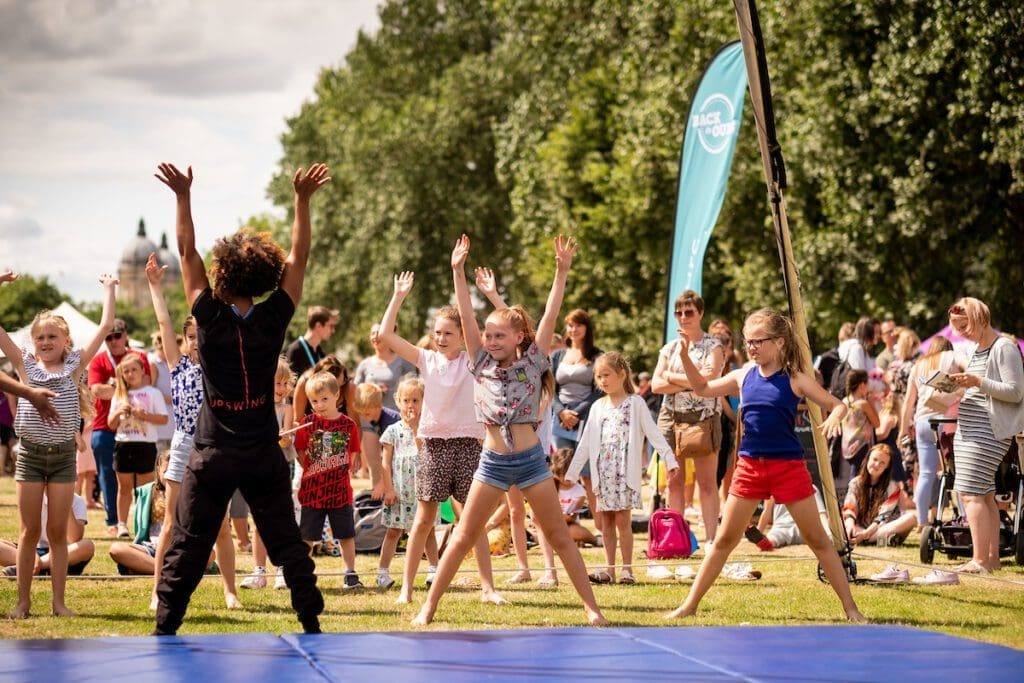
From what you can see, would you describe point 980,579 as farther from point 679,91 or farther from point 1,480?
point 679,91

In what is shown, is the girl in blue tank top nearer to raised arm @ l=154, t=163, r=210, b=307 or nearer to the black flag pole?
the black flag pole

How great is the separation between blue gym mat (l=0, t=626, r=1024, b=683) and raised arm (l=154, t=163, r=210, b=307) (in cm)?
178

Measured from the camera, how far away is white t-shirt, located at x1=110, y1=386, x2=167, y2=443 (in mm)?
13070

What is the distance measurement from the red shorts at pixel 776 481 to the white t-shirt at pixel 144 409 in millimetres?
7384

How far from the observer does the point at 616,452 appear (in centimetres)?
989

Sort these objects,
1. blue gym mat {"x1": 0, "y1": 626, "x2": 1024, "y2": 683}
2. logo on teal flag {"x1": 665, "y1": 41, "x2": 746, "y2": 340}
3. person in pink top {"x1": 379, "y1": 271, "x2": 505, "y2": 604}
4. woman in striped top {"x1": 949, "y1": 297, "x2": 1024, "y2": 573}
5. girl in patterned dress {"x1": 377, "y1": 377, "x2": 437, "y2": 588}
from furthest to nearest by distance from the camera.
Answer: logo on teal flag {"x1": 665, "y1": 41, "x2": 746, "y2": 340}
girl in patterned dress {"x1": 377, "y1": 377, "x2": 437, "y2": 588}
woman in striped top {"x1": 949, "y1": 297, "x2": 1024, "y2": 573}
person in pink top {"x1": 379, "y1": 271, "x2": 505, "y2": 604}
blue gym mat {"x1": 0, "y1": 626, "x2": 1024, "y2": 683}

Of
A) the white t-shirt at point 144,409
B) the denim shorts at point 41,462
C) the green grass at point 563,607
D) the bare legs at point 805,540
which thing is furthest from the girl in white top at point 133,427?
the bare legs at point 805,540

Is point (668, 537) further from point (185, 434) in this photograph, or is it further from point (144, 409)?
point (144, 409)

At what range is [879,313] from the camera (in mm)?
26625

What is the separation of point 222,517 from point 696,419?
5.61m

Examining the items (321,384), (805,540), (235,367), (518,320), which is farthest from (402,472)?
(235,367)

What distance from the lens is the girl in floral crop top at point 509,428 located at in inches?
293

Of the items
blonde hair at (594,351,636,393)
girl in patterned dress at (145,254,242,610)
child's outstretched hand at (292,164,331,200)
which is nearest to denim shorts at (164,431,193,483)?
girl in patterned dress at (145,254,242,610)

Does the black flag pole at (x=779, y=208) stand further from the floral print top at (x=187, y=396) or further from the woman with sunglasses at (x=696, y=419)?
the floral print top at (x=187, y=396)
